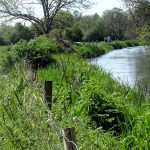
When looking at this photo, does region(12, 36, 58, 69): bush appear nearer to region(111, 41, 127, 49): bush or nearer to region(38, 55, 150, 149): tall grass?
region(38, 55, 150, 149): tall grass

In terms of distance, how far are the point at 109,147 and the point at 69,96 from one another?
2330 mm

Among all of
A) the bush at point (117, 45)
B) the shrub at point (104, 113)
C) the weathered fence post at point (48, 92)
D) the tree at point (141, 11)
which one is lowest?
the bush at point (117, 45)

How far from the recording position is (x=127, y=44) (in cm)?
5441

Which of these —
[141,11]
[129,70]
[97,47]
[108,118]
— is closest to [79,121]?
[108,118]

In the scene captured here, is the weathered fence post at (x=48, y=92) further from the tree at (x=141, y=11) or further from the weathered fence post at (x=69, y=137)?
the tree at (x=141, y=11)

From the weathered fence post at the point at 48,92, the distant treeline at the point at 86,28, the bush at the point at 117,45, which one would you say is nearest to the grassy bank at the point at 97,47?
the bush at the point at 117,45

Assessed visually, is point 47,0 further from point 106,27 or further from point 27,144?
point 106,27

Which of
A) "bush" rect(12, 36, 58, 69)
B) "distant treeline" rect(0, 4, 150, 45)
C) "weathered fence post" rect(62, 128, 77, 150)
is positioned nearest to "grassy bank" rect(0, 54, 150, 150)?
"weathered fence post" rect(62, 128, 77, 150)

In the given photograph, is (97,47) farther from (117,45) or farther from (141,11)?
(117,45)

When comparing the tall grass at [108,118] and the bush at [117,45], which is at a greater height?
the tall grass at [108,118]

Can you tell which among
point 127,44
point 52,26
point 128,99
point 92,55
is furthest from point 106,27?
point 128,99

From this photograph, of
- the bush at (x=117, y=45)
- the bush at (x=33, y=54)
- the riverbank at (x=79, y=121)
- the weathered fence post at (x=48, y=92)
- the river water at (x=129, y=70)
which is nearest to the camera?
the riverbank at (x=79, y=121)

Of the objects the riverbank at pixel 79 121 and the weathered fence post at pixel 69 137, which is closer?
the weathered fence post at pixel 69 137

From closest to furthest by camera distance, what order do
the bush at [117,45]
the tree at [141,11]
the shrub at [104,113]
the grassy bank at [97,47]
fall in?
the shrub at [104,113]
the grassy bank at [97,47]
the tree at [141,11]
the bush at [117,45]
